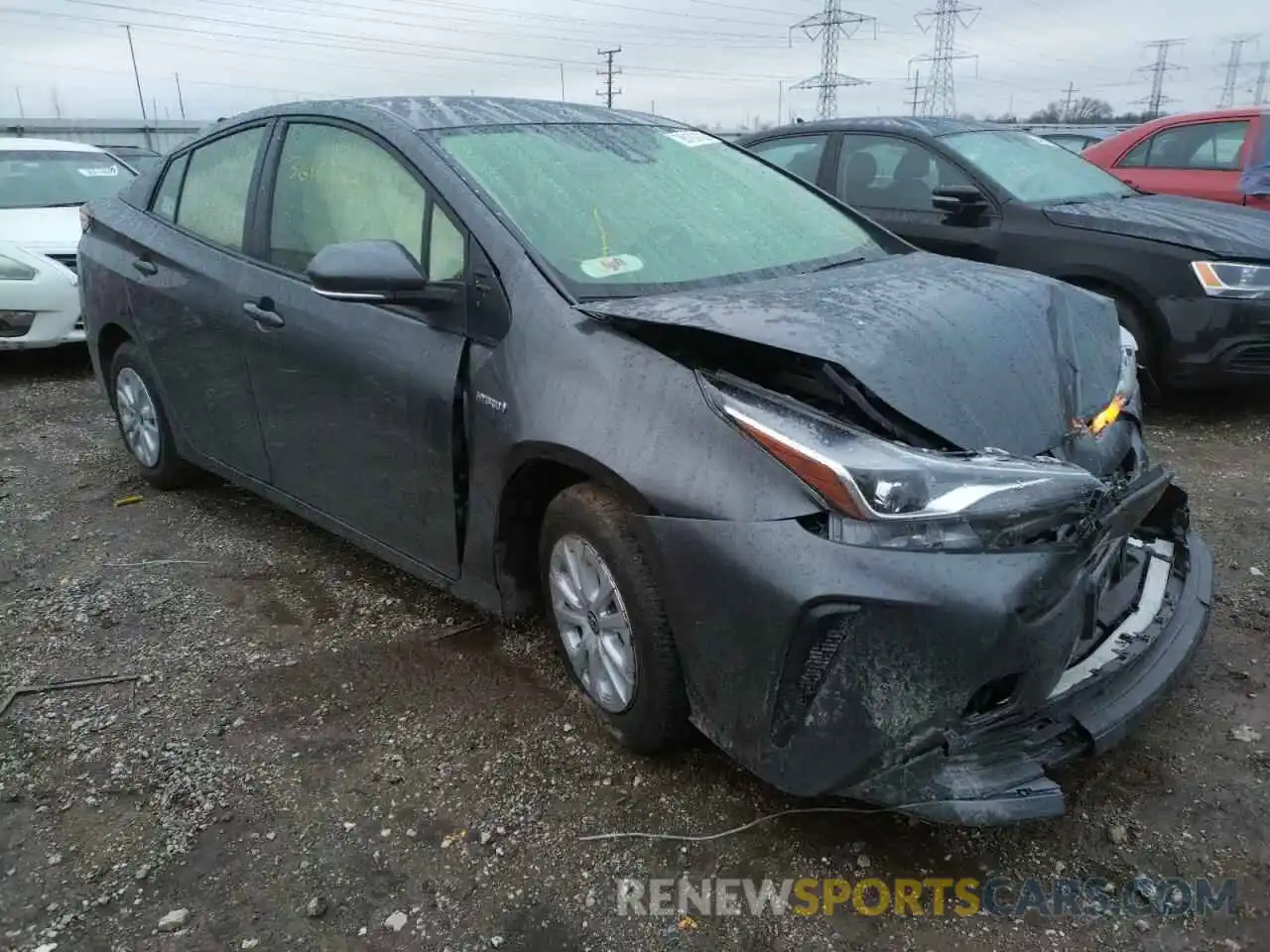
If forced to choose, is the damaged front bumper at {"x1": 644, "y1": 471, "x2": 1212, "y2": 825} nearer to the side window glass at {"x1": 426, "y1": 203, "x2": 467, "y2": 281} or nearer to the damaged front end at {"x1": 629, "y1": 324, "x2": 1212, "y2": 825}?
the damaged front end at {"x1": 629, "y1": 324, "x2": 1212, "y2": 825}

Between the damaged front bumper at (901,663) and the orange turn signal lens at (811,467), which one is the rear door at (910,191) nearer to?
the damaged front bumper at (901,663)

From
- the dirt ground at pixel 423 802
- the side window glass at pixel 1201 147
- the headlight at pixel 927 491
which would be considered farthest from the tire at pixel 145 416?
the side window glass at pixel 1201 147

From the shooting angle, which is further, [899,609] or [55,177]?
[55,177]

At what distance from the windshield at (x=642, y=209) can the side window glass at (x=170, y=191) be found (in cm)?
173

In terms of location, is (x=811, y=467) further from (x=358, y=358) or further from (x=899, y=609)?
(x=358, y=358)

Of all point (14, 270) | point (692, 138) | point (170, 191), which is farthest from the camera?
point (14, 270)

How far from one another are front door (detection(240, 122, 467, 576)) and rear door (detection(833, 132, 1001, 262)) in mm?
3749

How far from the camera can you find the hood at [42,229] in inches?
276

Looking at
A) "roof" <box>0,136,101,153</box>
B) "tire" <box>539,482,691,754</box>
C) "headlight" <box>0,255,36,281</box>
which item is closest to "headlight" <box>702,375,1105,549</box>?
"tire" <box>539,482,691,754</box>

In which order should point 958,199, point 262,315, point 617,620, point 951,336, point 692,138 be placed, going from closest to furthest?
point 951,336
point 617,620
point 262,315
point 692,138
point 958,199

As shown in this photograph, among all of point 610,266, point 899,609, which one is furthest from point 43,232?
point 899,609

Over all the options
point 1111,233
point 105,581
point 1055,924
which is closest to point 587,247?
point 1055,924

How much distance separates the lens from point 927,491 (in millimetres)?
1942

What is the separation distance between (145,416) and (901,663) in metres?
3.74
